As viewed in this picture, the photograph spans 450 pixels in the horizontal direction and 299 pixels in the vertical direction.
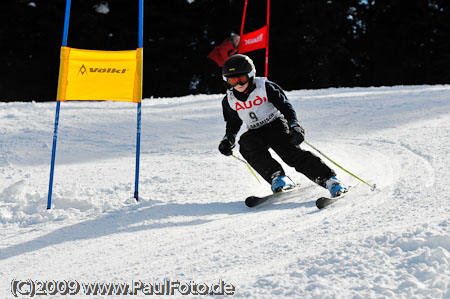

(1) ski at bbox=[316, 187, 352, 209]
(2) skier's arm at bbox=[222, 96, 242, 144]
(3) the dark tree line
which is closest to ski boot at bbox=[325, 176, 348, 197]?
(1) ski at bbox=[316, 187, 352, 209]

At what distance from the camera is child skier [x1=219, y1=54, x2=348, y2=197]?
11.8ft

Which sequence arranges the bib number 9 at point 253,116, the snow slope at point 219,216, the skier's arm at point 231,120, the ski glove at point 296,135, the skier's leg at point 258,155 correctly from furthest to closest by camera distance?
the skier's arm at point 231,120
the bib number 9 at point 253,116
the skier's leg at point 258,155
the ski glove at point 296,135
the snow slope at point 219,216

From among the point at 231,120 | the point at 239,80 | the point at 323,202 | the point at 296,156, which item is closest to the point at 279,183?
the point at 296,156

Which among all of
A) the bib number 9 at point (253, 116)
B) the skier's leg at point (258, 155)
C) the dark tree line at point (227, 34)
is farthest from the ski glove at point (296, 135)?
the dark tree line at point (227, 34)

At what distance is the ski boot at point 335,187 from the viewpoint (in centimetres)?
339

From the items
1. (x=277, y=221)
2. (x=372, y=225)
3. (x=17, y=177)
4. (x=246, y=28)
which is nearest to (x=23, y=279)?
(x=277, y=221)

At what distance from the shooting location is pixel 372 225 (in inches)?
103

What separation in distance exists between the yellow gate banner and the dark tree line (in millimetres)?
15458

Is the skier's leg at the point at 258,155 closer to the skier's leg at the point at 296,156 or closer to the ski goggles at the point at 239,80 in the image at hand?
the skier's leg at the point at 296,156

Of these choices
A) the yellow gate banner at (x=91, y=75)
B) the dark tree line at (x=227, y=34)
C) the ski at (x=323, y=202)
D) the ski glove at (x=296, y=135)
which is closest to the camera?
the ski at (x=323, y=202)

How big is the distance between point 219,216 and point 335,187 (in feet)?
2.84

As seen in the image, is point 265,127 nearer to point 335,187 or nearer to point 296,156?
point 296,156

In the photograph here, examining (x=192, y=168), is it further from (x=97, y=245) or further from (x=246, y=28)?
(x=246, y=28)

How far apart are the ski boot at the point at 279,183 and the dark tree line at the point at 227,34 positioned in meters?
15.7
